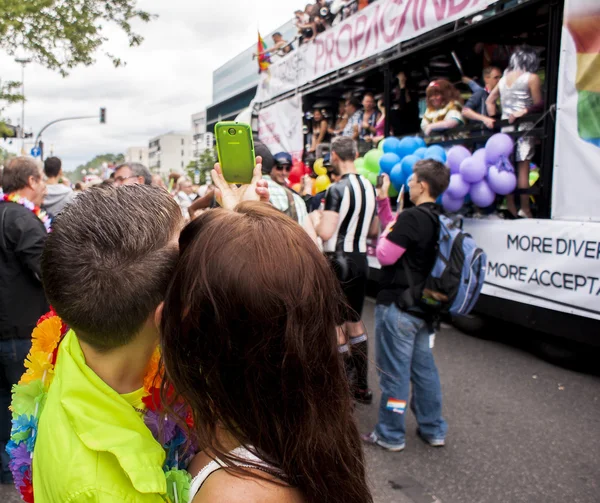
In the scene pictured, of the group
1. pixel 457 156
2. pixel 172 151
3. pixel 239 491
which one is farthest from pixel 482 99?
pixel 172 151

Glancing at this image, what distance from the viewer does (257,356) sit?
942 mm

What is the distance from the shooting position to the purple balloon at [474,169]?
17.4 feet

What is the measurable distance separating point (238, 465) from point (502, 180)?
4903 mm

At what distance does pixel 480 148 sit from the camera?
570 cm

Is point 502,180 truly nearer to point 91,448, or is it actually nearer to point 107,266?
point 107,266

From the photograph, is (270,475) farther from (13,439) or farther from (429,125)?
(429,125)

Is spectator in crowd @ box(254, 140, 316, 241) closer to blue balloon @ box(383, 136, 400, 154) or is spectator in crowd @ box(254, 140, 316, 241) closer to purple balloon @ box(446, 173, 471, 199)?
purple balloon @ box(446, 173, 471, 199)

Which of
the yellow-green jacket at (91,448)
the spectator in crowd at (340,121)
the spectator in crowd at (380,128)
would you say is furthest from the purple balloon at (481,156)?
the yellow-green jacket at (91,448)

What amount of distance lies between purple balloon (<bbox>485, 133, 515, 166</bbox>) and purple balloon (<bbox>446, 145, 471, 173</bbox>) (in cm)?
27

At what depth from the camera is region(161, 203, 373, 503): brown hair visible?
3.01ft

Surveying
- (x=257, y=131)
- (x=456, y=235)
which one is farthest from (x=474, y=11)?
(x=257, y=131)

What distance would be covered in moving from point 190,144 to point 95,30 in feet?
385

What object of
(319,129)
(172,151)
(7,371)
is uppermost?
(172,151)

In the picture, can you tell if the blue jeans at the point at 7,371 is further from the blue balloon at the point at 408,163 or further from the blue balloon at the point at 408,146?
the blue balloon at the point at 408,146
